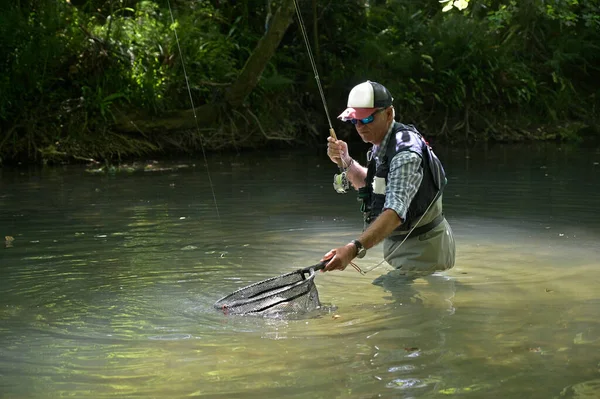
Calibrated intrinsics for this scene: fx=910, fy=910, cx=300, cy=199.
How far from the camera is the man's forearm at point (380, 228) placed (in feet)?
18.8

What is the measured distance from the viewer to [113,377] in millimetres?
4758

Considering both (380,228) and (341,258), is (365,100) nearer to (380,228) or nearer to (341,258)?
(380,228)

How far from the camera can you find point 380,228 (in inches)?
228

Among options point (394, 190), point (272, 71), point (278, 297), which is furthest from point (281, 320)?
point (272, 71)

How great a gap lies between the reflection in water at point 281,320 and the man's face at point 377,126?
1150 mm

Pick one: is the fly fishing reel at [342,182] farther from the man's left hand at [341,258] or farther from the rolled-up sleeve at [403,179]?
the man's left hand at [341,258]

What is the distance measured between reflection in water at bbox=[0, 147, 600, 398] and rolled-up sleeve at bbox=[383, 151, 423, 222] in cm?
77

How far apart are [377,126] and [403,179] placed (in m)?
0.49

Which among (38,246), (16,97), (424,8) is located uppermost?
(424,8)

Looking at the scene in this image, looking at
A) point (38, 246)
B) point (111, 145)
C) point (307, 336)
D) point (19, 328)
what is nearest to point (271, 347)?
point (307, 336)

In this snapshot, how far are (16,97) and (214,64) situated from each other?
4126 mm

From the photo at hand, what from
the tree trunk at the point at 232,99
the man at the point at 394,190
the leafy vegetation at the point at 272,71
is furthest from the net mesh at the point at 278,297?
the tree trunk at the point at 232,99

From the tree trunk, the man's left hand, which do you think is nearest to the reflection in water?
the man's left hand

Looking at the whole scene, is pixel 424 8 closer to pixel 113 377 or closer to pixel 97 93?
pixel 97 93
